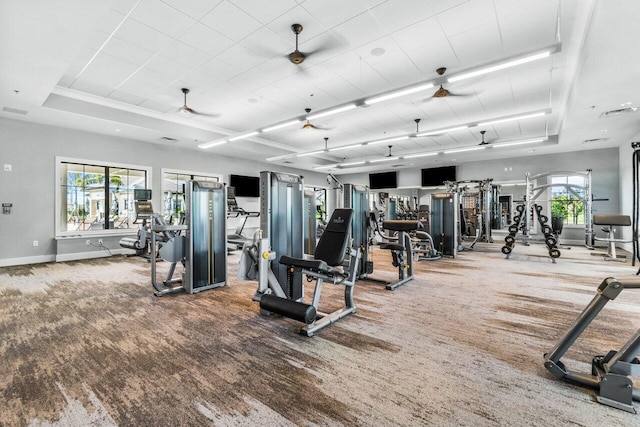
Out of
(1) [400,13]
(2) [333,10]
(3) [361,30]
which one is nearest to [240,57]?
(2) [333,10]

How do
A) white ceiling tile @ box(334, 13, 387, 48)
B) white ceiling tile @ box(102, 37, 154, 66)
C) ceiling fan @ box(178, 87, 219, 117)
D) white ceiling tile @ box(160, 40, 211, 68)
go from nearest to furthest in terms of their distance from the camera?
white ceiling tile @ box(334, 13, 387, 48), white ceiling tile @ box(102, 37, 154, 66), white ceiling tile @ box(160, 40, 211, 68), ceiling fan @ box(178, 87, 219, 117)

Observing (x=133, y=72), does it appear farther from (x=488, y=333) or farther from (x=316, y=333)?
(x=488, y=333)

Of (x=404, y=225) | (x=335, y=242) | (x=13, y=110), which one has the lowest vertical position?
(x=335, y=242)

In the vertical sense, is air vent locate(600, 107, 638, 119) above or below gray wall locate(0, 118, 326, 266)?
above

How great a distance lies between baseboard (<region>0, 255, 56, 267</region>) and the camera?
18.6ft

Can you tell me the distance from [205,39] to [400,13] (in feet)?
7.90

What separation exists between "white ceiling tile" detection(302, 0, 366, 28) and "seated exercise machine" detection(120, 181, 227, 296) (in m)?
2.49

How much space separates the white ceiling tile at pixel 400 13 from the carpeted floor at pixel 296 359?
3.05 m

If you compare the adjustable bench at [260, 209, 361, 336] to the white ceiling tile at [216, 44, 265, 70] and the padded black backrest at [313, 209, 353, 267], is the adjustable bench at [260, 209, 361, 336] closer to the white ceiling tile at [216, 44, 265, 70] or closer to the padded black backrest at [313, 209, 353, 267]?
the padded black backrest at [313, 209, 353, 267]

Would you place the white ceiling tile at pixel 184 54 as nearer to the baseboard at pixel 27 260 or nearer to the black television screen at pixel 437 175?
the baseboard at pixel 27 260

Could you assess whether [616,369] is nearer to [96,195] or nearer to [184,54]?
[184,54]

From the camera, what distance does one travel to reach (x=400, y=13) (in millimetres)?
3273

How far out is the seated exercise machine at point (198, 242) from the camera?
3.88 meters

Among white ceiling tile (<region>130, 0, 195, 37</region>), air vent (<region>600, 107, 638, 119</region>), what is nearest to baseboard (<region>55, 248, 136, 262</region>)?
white ceiling tile (<region>130, 0, 195, 37</region>)
